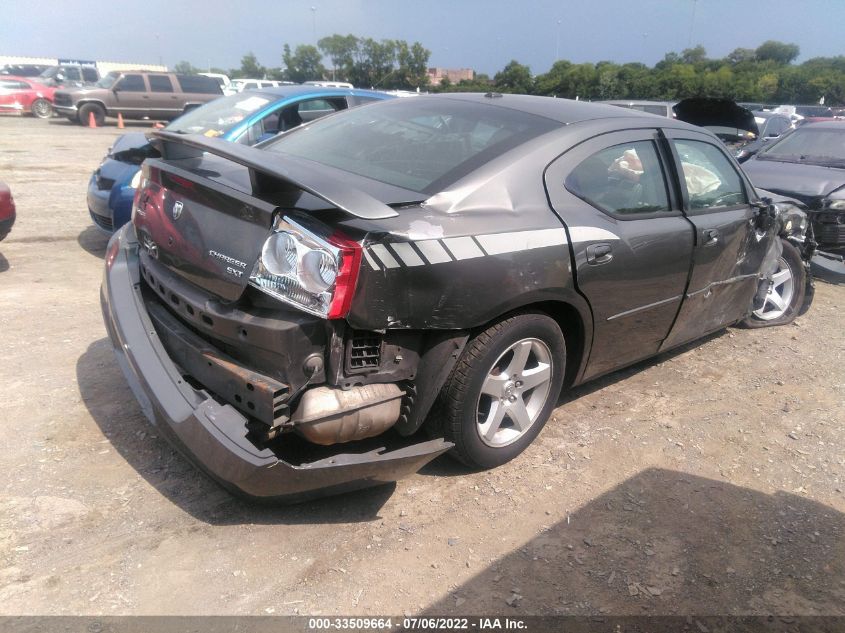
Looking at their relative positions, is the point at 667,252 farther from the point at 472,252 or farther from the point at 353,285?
the point at 353,285

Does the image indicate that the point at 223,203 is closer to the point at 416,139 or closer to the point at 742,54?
the point at 416,139

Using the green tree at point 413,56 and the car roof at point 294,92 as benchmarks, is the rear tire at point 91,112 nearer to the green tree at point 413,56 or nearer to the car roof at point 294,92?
the car roof at point 294,92

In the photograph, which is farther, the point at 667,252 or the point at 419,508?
the point at 667,252

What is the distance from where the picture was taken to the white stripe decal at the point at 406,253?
229 centimetres

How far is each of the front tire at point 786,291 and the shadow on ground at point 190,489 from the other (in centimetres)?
400

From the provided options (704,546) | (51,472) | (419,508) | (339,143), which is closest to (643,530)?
(704,546)

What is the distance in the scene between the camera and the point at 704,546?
270 cm

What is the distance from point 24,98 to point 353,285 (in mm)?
25401

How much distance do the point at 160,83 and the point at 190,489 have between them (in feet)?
68.8

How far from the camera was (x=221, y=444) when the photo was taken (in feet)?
7.30

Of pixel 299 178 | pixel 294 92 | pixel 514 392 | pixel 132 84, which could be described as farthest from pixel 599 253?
pixel 132 84

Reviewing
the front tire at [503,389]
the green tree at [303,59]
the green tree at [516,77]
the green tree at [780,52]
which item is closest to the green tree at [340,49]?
the green tree at [303,59]

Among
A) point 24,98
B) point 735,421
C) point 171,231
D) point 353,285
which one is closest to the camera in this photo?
point 353,285

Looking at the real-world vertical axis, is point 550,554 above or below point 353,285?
below
